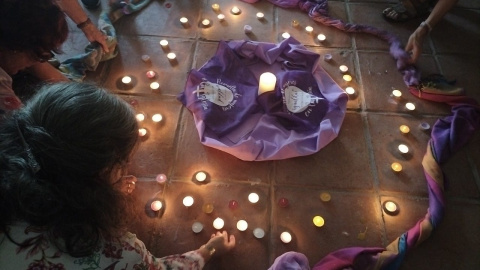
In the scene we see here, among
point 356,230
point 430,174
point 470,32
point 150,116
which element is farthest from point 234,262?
point 470,32

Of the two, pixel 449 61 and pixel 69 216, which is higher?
pixel 69 216

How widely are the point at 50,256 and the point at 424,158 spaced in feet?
4.92

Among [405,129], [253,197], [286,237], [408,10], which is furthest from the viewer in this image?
[408,10]

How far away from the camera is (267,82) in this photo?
160 centimetres

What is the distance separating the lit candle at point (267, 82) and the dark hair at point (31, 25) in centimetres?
85

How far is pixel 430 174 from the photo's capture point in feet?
4.82

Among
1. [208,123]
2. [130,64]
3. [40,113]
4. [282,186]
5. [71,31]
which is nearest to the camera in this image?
[40,113]

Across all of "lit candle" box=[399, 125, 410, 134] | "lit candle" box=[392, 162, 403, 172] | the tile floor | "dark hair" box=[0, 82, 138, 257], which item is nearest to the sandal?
the tile floor

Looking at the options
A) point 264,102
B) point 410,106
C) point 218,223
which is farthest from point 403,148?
point 218,223

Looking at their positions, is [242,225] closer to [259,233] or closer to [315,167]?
[259,233]

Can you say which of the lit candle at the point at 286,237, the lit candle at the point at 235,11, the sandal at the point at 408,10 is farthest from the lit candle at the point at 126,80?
the sandal at the point at 408,10

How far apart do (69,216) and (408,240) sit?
1.16 m

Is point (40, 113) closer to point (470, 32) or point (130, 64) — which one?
point (130, 64)

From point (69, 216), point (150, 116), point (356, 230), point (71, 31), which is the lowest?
point (356, 230)
